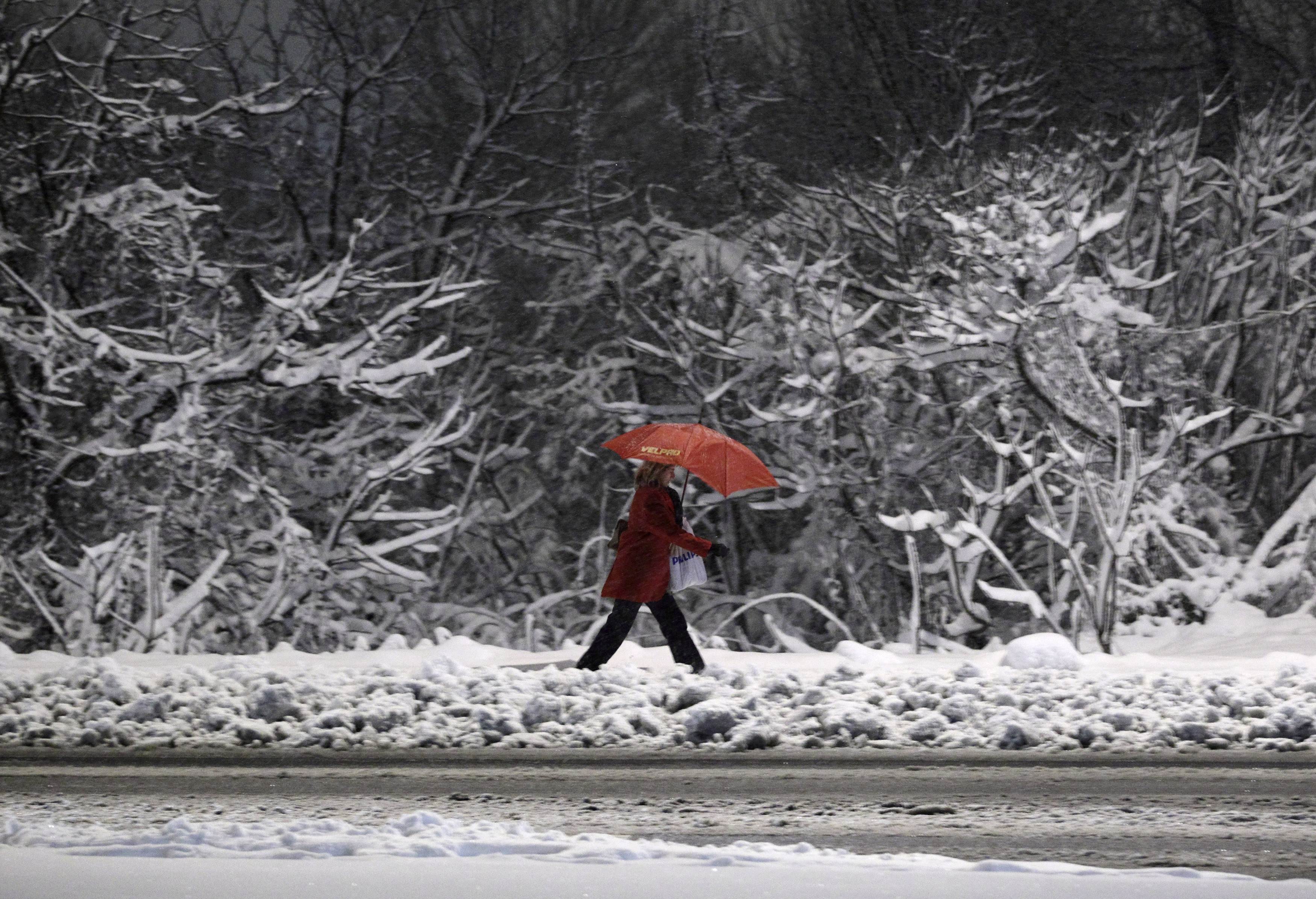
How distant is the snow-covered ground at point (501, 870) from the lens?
3.77m

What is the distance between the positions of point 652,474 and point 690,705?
1.72 m

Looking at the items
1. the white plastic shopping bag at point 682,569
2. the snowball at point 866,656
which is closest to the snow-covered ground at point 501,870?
the white plastic shopping bag at point 682,569

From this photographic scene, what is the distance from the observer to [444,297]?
1487cm

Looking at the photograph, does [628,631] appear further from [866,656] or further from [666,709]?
[866,656]

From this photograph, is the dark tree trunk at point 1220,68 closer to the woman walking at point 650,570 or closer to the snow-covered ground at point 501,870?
the woman walking at point 650,570

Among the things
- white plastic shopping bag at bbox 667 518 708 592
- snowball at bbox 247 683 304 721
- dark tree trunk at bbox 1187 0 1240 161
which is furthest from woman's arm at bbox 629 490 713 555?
dark tree trunk at bbox 1187 0 1240 161

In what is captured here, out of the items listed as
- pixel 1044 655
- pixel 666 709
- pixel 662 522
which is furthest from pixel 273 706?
pixel 1044 655

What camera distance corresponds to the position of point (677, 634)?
29.3 ft

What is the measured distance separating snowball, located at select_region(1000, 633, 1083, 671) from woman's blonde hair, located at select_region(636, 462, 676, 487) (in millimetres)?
2267

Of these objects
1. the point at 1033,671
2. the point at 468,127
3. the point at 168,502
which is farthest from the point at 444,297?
the point at 1033,671

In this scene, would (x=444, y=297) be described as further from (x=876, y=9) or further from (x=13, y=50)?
(x=876, y=9)

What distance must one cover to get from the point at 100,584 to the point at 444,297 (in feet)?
13.6

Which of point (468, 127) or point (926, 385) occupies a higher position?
point (468, 127)

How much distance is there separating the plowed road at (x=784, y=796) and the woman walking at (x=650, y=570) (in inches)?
75.4
